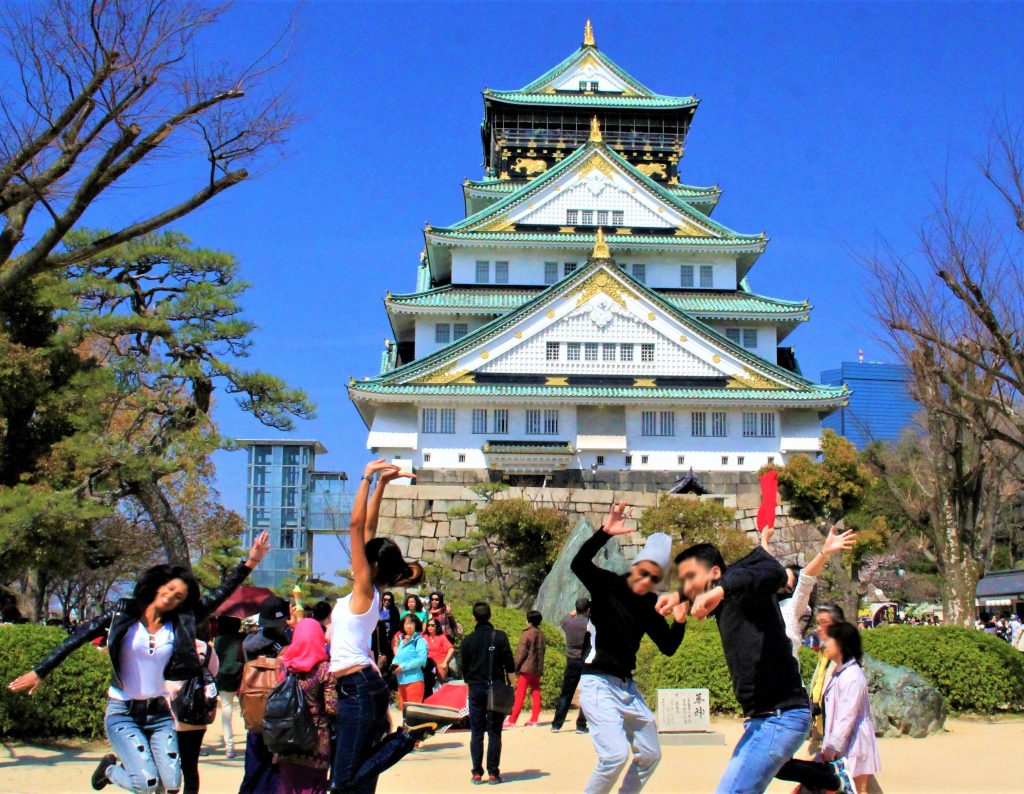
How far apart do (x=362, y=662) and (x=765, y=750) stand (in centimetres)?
215

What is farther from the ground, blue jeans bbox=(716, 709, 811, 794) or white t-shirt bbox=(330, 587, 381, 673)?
white t-shirt bbox=(330, 587, 381, 673)

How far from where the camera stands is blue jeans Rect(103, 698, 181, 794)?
6.17 meters

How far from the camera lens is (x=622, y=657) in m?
6.48

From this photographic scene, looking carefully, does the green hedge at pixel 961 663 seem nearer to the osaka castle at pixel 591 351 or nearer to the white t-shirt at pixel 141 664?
the white t-shirt at pixel 141 664

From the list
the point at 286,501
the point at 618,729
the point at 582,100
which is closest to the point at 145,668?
the point at 618,729

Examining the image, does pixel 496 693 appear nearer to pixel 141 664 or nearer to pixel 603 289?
pixel 141 664

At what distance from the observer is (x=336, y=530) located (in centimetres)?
3400

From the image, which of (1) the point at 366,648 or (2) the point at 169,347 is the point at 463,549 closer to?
(2) the point at 169,347

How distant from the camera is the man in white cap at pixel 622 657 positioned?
6.37 metres

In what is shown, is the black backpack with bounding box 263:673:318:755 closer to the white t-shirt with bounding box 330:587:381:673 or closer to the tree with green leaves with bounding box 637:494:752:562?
the white t-shirt with bounding box 330:587:381:673

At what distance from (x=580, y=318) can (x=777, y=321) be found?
784cm

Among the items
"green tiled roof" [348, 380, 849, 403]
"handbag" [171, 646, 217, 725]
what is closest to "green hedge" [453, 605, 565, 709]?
"handbag" [171, 646, 217, 725]

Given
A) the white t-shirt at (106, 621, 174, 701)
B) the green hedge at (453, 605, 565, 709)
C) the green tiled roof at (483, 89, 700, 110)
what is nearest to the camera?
the white t-shirt at (106, 621, 174, 701)

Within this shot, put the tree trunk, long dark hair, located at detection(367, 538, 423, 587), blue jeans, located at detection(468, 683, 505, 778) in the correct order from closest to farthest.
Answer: long dark hair, located at detection(367, 538, 423, 587) < blue jeans, located at detection(468, 683, 505, 778) < the tree trunk
